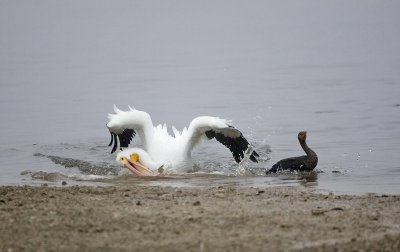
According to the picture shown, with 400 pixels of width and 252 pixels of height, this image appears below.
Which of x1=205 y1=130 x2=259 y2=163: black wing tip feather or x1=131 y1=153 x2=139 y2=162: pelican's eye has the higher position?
x1=205 y1=130 x2=259 y2=163: black wing tip feather

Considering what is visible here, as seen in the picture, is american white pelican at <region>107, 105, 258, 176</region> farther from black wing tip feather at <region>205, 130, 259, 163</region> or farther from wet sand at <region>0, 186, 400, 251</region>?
wet sand at <region>0, 186, 400, 251</region>

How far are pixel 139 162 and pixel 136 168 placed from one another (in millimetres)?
305

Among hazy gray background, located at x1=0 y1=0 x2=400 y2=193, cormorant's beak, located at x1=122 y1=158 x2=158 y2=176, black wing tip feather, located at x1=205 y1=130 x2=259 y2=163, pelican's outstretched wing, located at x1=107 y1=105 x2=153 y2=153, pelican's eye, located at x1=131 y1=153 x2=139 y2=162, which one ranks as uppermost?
hazy gray background, located at x1=0 y1=0 x2=400 y2=193

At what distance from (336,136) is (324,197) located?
642 centimetres

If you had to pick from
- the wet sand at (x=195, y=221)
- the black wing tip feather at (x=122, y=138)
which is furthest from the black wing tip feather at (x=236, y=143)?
the wet sand at (x=195, y=221)

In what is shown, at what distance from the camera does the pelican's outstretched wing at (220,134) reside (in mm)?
12258

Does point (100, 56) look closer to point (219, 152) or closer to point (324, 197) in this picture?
point (219, 152)

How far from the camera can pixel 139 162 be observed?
39.6ft

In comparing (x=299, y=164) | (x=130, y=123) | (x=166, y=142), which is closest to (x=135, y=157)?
(x=166, y=142)

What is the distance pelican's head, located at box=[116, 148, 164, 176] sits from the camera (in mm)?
11789

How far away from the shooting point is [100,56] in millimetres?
35000

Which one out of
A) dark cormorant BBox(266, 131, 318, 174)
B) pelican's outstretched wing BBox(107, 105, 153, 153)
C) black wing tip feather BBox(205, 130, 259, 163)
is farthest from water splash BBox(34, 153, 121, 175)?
dark cormorant BBox(266, 131, 318, 174)

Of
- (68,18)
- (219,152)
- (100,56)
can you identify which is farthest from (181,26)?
(219,152)

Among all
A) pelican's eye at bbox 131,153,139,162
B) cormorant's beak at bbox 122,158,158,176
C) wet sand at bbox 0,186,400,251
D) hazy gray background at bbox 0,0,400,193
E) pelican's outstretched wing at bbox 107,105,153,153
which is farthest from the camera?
hazy gray background at bbox 0,0,400,193
